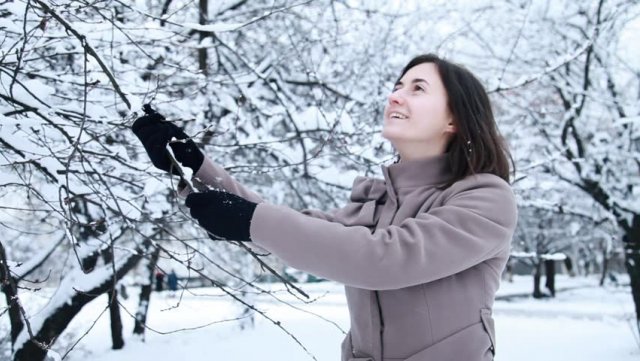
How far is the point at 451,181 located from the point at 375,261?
34 centimetres

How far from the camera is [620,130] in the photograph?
834cm

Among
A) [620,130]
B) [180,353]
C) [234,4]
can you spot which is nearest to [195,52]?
[234,4]

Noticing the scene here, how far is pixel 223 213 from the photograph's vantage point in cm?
117

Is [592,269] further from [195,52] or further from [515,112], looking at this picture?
[195,52]

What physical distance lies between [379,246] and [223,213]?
11.5 inches

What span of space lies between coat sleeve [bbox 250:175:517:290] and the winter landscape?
51 cm

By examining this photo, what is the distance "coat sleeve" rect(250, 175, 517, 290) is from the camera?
114cm

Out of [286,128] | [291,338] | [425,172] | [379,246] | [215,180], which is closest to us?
[379,246]

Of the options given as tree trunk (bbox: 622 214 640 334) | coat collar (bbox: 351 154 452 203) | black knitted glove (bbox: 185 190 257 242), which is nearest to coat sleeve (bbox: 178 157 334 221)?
coat collar (bbox: 351 154 452 203)

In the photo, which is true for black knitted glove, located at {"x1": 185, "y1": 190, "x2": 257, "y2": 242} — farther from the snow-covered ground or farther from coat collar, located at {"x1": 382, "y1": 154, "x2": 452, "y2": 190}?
the snow-covered ground

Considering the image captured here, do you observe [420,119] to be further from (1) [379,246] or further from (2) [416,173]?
(1) [379,246]

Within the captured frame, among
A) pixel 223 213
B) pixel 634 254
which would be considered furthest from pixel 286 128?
pixel 634 254

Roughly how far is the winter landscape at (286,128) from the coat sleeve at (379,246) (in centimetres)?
51

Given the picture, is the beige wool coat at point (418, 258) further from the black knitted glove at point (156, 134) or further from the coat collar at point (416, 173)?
the black knitted glove at point (156, 134)
